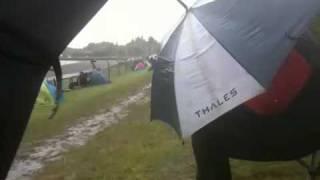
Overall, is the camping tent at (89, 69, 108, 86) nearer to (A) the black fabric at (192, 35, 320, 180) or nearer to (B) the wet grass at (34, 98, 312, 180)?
(B) the wet grass at (34, 98, 312, 180)

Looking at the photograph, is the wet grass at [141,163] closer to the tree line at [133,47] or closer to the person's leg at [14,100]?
the person's leg at [14,100]

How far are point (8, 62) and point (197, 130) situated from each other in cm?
288

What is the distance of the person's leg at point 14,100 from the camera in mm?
1198

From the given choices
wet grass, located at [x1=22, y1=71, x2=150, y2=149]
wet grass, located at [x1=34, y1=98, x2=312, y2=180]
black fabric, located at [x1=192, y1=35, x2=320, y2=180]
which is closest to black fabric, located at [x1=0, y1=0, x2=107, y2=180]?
black fabric, located at [x1=192, y1=35, x2=320, y2=180]

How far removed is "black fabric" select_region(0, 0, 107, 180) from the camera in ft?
3.82

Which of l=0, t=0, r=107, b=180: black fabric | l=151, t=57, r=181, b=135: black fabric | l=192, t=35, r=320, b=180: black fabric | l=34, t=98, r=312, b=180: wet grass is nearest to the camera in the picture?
l=0, t=0, r=107, b=180: black fabric

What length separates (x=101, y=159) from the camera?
330 inches

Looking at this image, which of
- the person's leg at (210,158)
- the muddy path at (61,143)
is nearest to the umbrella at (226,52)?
the person's leg at (210,158)

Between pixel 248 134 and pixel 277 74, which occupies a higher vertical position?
pixel 277 74

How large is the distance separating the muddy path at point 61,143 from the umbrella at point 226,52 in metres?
3.59

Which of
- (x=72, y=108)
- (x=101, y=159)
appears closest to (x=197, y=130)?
(x=101, y=159)

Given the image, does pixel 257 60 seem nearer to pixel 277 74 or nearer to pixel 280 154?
pixel 277 74

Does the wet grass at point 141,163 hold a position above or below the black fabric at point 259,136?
below

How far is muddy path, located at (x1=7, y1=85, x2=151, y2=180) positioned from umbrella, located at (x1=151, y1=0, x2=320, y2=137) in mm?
3586
